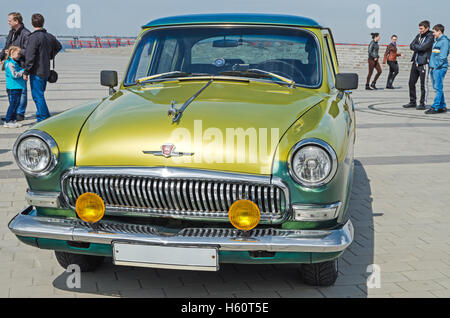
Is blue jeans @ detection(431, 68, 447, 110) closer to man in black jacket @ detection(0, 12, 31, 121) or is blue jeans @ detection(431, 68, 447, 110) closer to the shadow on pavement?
man in black jacket @ detection(0, 12, 31, 121)

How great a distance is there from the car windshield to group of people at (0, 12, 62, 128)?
5032 mm

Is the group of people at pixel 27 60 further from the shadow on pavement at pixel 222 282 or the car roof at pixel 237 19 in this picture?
the shadow on pavement at pixel 222 282

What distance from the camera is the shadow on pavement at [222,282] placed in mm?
3797

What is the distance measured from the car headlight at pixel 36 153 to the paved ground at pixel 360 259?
0.82 meters

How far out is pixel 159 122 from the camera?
365cm

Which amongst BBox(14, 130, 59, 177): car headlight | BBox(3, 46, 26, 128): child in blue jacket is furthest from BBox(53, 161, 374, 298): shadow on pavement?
BBox(3, 46, 26, 128): child in blue jacket

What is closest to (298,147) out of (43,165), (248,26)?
(43,165)

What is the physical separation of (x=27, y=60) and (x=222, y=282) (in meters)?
6.70

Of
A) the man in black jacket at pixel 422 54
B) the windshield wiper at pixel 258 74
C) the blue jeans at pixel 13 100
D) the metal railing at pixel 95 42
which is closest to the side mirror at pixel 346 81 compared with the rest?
the windshield wiper at pixel 258 74

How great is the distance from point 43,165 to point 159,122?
A: 0.74 m

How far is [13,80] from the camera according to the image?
33.9 feet

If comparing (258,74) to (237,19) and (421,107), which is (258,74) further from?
(421,107)

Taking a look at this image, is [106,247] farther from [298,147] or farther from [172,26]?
[172,26]

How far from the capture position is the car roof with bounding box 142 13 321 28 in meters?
4.89
